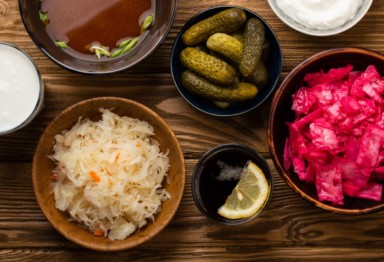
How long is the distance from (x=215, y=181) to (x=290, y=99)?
0.45 metres

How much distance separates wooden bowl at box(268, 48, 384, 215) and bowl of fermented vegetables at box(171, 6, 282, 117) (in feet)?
0.34

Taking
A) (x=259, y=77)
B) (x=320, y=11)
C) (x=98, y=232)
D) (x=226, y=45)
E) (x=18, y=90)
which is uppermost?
(x=320, y=11)

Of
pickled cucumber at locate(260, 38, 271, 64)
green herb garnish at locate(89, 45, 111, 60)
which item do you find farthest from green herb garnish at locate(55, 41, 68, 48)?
pickled cucumber at locate(260, 38, 271, 64)

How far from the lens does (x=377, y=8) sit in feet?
8.86

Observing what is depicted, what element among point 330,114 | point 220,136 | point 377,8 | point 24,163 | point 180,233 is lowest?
point 180,233

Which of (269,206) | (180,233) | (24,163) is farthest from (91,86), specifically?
(269,206)

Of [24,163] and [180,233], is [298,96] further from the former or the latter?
[24,163]

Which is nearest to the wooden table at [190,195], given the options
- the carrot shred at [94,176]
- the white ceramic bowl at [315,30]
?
the white ceramic bowl at [315,30]

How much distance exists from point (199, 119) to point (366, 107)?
681 millimetres

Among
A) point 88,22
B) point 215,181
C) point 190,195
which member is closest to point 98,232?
point 190,195

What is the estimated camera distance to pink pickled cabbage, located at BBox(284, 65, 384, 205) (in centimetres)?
246

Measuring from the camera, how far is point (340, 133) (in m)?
2.49

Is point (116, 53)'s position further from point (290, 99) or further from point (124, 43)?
point (290, 99)

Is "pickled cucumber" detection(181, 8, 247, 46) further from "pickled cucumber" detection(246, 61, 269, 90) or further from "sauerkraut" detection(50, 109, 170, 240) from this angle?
"sauerkraut" detection(50, 109, 170, 240)
